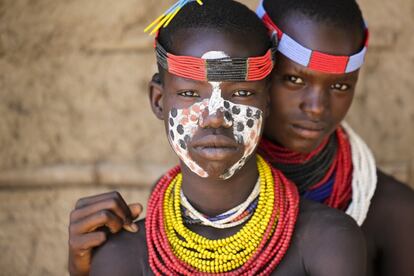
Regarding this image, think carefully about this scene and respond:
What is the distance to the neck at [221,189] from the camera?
2.41m

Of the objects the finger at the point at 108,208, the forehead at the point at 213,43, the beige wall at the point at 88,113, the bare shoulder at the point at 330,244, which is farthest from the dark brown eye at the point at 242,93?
the beige wall at the point at 88,113

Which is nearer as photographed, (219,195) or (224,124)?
(224,124)

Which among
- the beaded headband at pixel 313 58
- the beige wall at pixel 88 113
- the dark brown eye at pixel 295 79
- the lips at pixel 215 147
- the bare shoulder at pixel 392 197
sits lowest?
the beige wall at pixel 88 113

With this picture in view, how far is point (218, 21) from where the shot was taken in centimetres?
228

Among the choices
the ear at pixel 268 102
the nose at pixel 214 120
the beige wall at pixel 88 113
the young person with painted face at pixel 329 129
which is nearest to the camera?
the nose at pixel 214 120

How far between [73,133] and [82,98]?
0.64ft

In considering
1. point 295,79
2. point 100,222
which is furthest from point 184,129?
point 295,79

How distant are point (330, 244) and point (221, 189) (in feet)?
1.32

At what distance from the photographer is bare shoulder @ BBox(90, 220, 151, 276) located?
2371mm

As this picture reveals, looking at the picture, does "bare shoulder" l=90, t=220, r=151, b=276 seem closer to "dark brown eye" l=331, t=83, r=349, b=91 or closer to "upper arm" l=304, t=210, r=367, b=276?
"upper arm" l=304, t=210, r=367, b=276

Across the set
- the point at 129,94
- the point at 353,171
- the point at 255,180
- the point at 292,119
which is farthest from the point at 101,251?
the point at 129,94

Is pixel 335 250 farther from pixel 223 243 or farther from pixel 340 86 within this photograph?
pixel 340 86

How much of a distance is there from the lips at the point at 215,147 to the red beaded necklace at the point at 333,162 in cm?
61

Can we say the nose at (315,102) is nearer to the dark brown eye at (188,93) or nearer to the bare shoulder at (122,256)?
the dark brown eye at (188,93)
